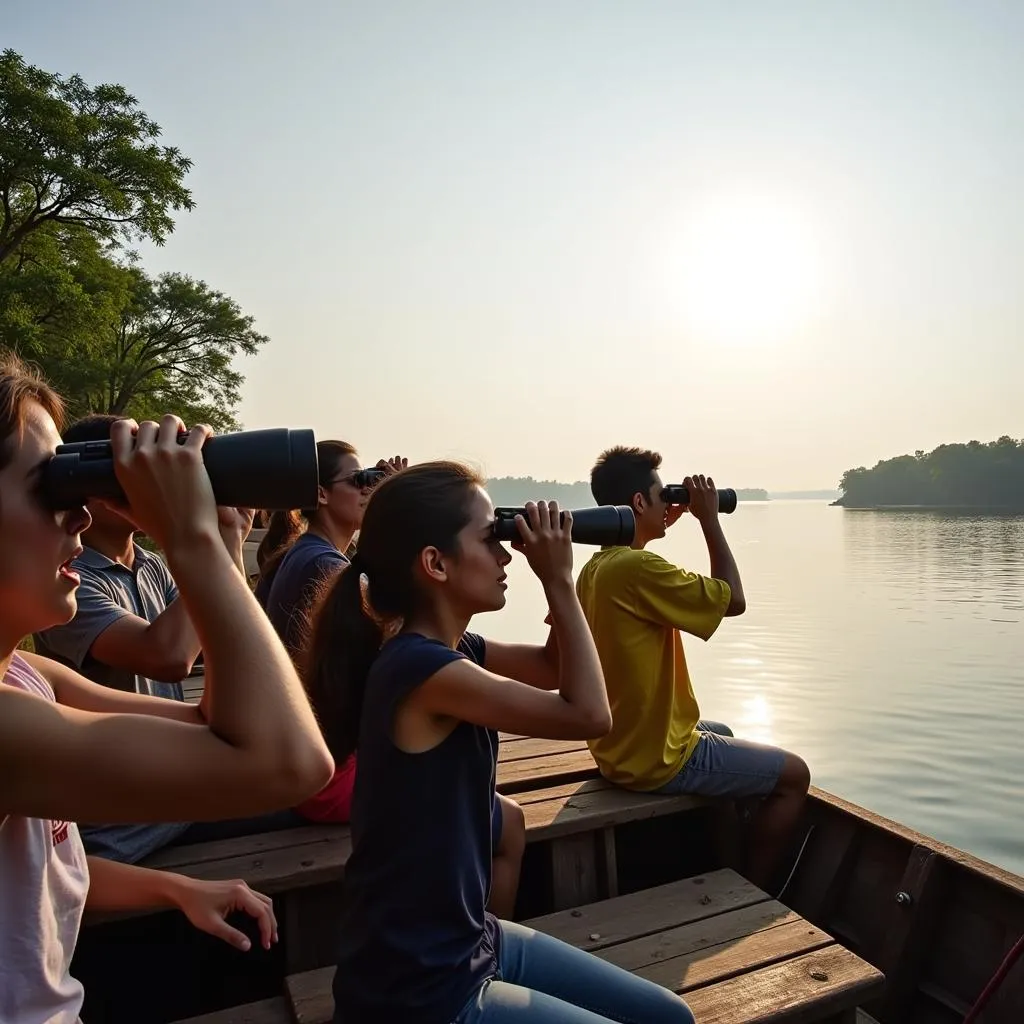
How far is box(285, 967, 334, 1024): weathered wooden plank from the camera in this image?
174 cm

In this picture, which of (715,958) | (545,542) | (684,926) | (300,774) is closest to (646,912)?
(684,926)

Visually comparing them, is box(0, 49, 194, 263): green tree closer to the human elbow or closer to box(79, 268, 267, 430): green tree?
box(79, 268, 267, 430): green tree

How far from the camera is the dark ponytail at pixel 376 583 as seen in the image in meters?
1.70

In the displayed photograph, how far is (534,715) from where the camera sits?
5.17ft

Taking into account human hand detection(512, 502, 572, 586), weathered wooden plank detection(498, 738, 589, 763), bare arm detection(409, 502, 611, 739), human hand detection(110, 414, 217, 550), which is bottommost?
weathered wooden plank detection(498, 738, 589, 763)

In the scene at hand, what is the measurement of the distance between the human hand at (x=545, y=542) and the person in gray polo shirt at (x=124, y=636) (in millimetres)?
576

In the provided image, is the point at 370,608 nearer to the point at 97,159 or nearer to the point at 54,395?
the point at 54,395

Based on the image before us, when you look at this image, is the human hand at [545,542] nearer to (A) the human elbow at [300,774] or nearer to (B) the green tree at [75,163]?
(A) the human elbow at [300,774]

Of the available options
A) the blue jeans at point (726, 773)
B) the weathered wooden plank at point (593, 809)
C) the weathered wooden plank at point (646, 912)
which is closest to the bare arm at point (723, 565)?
the blue jeans at point (726, 773)

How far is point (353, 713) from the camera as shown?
1792mm

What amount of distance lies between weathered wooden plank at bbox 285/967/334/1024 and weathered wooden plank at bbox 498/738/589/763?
131 centimetres

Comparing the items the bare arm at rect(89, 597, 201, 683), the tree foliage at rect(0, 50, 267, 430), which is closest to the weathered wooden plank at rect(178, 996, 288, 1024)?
the bare arm at rect(89, 597, 201, 683)

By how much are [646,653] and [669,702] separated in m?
0.18

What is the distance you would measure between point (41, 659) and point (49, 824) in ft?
0.87
